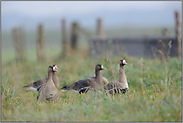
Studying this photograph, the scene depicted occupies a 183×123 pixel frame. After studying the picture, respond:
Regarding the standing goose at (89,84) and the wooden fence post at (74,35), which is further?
the wooden fence post at (74,35)

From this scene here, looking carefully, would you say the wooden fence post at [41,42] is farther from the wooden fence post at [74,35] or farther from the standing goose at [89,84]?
the standing goose at [89,84]

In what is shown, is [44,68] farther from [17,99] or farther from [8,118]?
[8,118]

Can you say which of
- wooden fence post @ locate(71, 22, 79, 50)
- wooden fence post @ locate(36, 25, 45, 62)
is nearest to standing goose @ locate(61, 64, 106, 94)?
wooden fence post @ locate(36, 25, 45, 62)

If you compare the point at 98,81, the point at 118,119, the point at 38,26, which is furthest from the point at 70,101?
the point at 38,26

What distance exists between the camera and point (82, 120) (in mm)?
4852

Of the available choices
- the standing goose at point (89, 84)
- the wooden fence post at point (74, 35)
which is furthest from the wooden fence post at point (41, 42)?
the standing goose at point (89, 84)

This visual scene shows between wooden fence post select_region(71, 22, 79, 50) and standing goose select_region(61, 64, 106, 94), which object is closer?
standing goose select_region(61, 64, 106, 94)

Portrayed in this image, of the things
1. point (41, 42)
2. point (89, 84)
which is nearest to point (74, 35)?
point (41, 42)

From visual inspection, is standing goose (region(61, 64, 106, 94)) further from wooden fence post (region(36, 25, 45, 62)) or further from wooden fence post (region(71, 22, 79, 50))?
wooden fence post (region(71, 22, 79, 50))

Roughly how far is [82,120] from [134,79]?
3716 mm

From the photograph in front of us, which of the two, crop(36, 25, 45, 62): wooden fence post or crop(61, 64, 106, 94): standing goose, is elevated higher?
crop(36, 25, 45, 62): wooden fence post

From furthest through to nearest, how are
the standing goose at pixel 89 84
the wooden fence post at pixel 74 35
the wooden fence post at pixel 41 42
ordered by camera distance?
the wooden fence post at pixel 74 35 < the wooden fence post at pixel 41 42 < the standing goose at pixel 89 84

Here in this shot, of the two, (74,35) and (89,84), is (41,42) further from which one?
(89,84)

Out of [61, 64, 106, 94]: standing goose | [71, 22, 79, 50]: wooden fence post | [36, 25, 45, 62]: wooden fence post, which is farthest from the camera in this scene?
[71, 22, 79, 50]: wooden fence post
